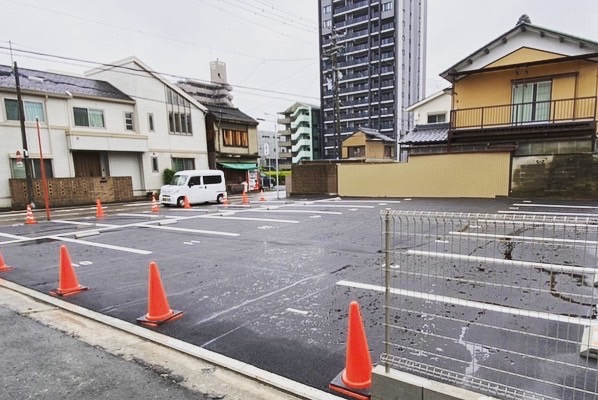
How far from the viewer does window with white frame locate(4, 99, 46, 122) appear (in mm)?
18250

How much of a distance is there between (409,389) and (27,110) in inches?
925

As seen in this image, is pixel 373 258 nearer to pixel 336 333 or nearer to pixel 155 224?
pixel 336 333

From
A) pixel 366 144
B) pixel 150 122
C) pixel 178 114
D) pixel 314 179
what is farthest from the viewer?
pixel 366 144

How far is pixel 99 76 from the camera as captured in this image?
25.1 meters

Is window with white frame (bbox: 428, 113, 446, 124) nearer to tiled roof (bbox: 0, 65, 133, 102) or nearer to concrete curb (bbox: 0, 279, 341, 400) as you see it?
tiled roof (bbox: 0, 65, 133, 102)

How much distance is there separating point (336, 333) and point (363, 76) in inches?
2313

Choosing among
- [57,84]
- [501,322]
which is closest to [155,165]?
[57,84]

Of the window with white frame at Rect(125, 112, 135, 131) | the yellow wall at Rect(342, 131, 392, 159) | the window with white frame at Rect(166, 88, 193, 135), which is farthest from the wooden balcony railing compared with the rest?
the window with white frame at Rect(125, 112, 135, 131)

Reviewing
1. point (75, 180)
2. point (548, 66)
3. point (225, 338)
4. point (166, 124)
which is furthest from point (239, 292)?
point (166, 124)

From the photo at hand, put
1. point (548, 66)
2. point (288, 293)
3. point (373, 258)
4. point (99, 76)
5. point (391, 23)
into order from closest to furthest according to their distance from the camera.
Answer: point (288, 293) < point (373, 258) < point (548, 66) < point (99, 76) < point (391, 23)

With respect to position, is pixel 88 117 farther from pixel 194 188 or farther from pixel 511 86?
pixel 511 86

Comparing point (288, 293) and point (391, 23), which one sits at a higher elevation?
point (391, 23)

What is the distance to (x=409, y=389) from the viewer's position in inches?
89.6

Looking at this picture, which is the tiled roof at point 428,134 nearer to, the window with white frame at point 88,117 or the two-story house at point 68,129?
the two-story house at point 68,129
